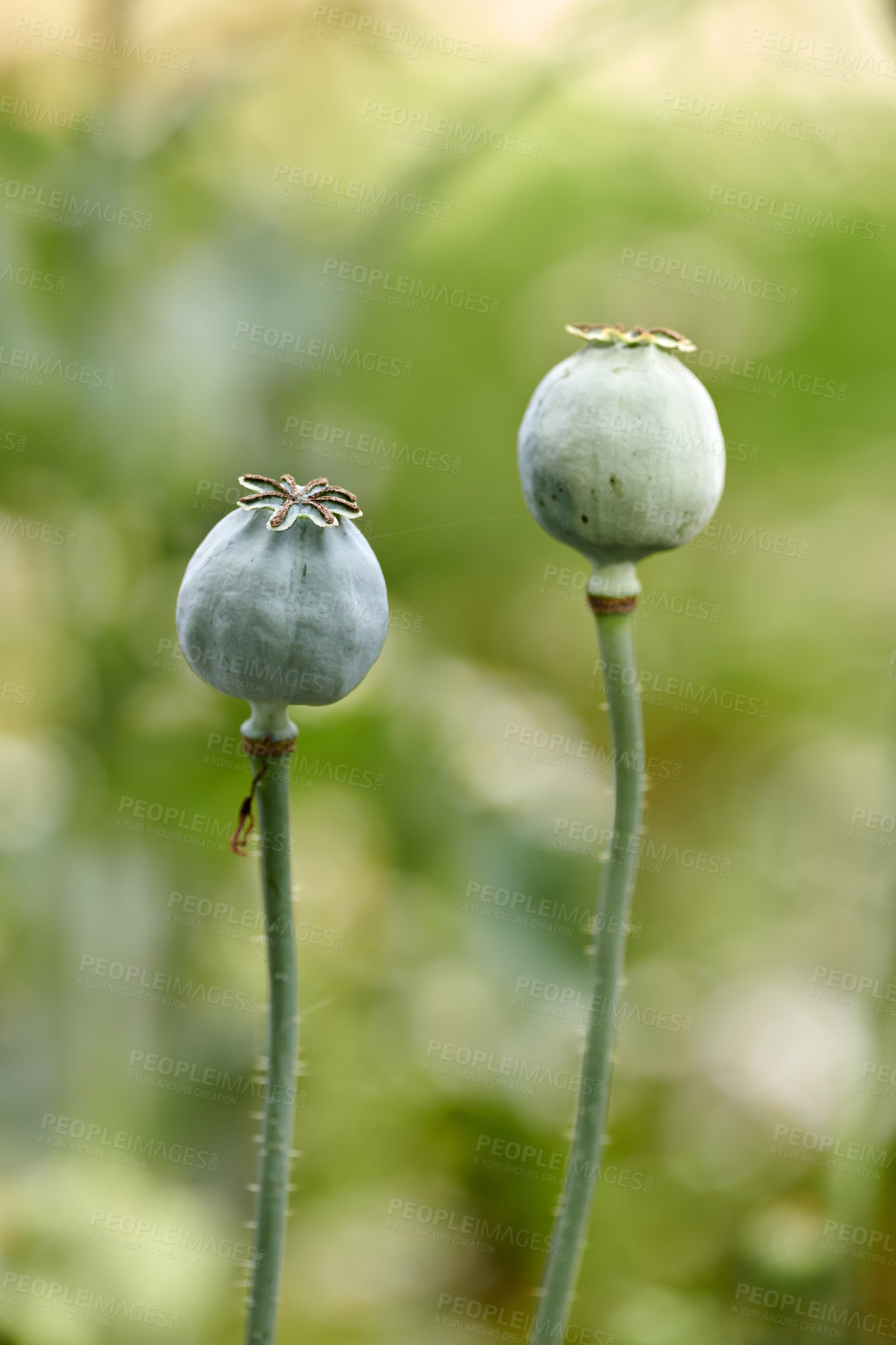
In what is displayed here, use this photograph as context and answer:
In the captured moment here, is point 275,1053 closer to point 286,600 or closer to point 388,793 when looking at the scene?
point 286,600

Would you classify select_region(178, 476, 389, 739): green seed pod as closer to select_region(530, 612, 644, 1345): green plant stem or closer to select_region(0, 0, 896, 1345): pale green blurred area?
select_region(530, 612, 644, 1345): green plant stem

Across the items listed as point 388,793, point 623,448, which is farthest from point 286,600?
point 388,793

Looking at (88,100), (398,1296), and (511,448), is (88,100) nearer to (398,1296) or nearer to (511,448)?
(511,448)

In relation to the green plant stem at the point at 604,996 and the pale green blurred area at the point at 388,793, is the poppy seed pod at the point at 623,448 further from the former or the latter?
the pale green blurred area at the point at 388,793

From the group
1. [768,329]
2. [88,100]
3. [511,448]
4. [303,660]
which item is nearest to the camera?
[303,660]

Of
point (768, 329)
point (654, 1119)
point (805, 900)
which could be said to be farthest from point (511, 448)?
point (654, 1119)
